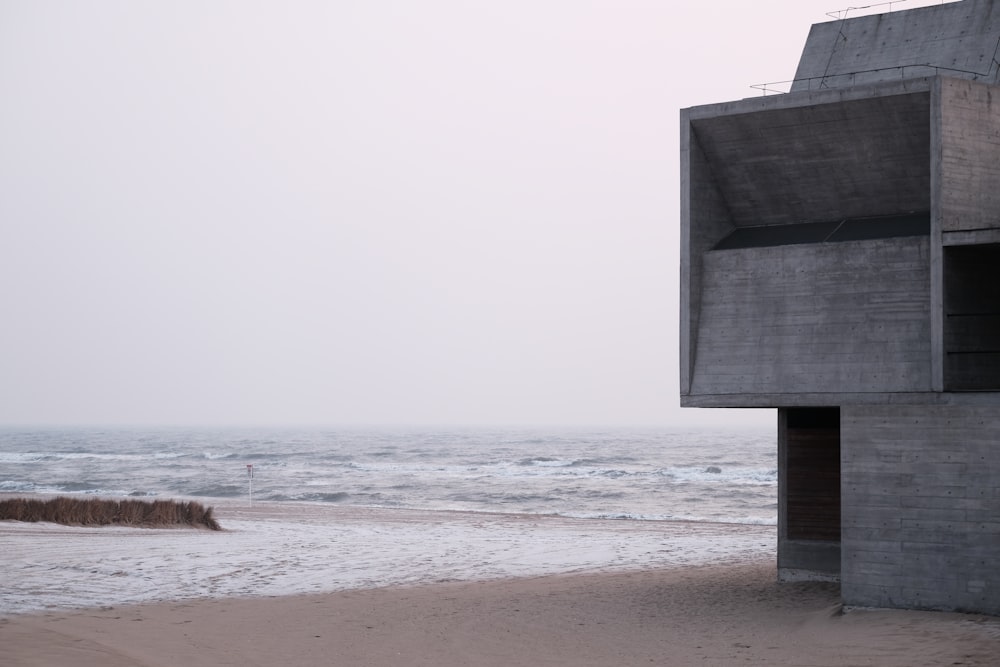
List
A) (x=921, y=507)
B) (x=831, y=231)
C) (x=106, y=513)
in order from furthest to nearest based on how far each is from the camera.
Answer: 1. (x=106, y=513)
2. (x=831, y=231)
3. (x=921, y=507)

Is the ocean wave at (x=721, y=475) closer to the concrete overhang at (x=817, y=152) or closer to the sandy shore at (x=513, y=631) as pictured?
the sandy shore at (x=513, y=631)

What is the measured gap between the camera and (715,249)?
1647cm

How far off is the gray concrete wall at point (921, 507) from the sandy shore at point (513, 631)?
0.38 m

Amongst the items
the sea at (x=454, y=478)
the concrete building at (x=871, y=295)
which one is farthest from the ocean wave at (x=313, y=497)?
the concrete building at (x=871, y=295)

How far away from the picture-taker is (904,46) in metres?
17.4

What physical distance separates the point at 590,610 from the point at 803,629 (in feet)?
10.9

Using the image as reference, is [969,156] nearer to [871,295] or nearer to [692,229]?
[871,295]

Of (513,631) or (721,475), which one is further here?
(721,475)

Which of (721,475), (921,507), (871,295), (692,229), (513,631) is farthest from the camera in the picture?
(721,475)

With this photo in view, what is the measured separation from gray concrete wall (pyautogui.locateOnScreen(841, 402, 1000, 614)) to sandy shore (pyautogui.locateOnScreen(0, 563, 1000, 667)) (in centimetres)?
38

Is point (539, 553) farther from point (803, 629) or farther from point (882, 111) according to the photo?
point (882, 111)

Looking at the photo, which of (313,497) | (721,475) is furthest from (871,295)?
(721,475)

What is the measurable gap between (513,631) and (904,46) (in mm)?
10966

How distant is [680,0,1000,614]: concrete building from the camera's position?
542 inches
